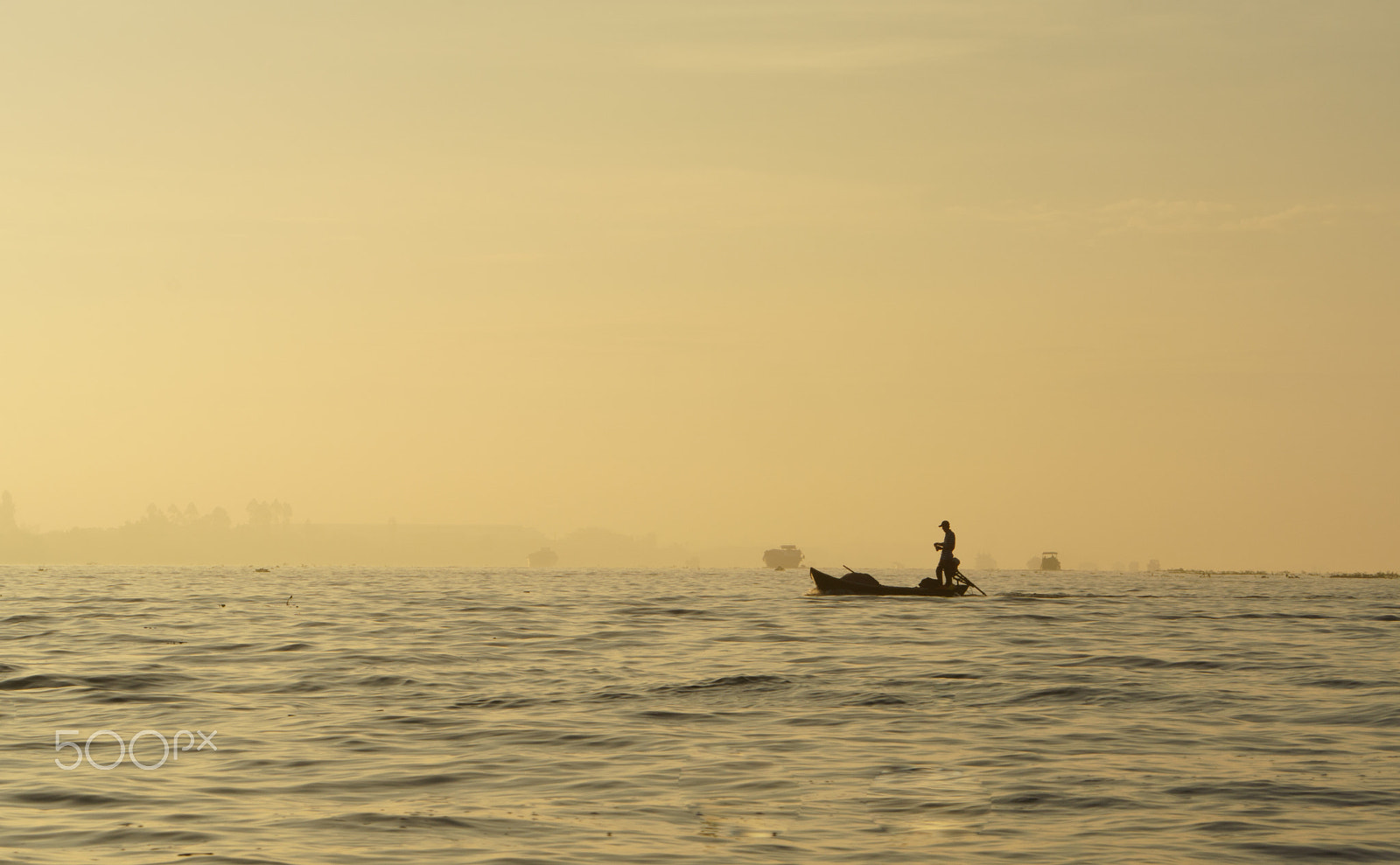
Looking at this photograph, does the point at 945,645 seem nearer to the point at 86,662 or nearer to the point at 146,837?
the point at 86,662

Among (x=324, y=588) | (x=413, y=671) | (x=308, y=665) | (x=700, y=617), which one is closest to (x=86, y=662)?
(x=308, y=665)

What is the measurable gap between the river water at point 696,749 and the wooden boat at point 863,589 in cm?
1915

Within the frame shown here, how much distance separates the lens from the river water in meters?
11.6

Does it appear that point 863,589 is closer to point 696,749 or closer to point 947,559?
point 947,559

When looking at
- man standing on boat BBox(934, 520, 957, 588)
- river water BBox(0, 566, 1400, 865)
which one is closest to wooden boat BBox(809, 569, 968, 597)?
man standing on boat BBox(934, 520, 957, 588)

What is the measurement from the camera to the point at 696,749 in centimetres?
1634

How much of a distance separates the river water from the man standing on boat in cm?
1852

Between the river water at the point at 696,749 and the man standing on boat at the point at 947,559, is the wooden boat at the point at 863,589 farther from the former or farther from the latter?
the river water at the point at 696,749

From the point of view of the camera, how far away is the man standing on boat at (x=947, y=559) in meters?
52.2

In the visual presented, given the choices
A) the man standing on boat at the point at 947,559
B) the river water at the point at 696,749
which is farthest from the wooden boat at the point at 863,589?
the river water at the point at 696,749

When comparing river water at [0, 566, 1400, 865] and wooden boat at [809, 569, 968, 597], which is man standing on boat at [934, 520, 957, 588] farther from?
river water at [0, 566, 1400, 865]

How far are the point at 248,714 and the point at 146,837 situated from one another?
299 inches

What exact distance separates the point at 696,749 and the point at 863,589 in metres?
37.9

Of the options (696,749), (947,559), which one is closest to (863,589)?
(947,559)
